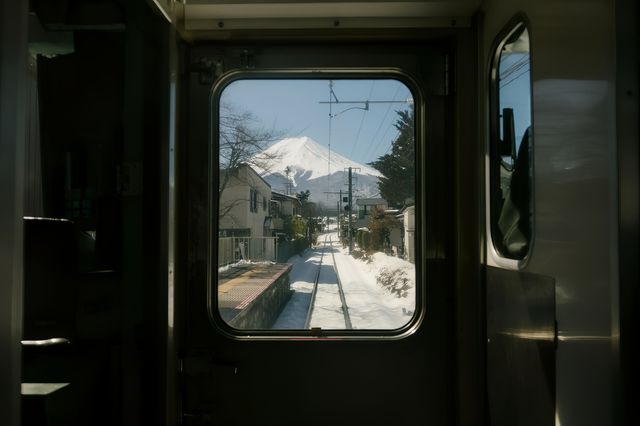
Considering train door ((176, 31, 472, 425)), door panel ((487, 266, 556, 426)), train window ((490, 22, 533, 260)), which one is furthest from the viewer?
train door ((176, 31, 472, 425))

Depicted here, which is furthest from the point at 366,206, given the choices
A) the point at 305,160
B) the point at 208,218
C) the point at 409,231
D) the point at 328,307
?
the point at 208,218

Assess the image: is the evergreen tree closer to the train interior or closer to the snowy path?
the train interior

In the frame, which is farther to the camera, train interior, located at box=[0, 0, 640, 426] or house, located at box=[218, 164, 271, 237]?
house, located at box=[218, 164, 271, 237]

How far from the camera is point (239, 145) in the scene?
222 centimetres

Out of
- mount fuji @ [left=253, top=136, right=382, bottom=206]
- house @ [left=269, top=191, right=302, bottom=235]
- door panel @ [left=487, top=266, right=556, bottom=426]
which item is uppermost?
mount fuji @ [left=253, top=136, right=382, bottom=206]

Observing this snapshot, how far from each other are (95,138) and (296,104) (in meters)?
0.88

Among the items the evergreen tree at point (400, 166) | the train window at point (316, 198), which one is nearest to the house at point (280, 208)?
the train window at point (316, 198)

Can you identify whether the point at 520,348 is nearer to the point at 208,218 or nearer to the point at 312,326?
the point at 312,326

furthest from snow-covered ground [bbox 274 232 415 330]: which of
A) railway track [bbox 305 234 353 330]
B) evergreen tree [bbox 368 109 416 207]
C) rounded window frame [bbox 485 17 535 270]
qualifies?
rounded window frame [bbox 485 17 535 270]

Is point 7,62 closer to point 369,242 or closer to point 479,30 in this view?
point 369,242

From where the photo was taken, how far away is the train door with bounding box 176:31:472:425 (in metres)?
2.16

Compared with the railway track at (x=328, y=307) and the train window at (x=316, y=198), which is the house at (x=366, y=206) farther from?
the railway track at (x=328, y=307)

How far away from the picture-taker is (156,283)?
2080 millimetres

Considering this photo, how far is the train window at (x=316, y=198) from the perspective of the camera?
86.4 inches
